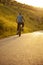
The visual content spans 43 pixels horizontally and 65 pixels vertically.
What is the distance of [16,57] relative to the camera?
10781 mm

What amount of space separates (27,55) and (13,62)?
1.79 metres

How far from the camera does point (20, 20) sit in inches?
877

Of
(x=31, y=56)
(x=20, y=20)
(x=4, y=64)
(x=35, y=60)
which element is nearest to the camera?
(x=4, y=64)

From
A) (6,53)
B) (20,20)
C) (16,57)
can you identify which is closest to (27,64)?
(16,57)

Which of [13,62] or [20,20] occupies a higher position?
[13,62]

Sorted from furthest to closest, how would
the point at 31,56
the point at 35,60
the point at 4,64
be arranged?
the point at 31,56 → the point at 35,60 → the point at 4,64

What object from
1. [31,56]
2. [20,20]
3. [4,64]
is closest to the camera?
[4,64]

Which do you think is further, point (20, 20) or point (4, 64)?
point (20, 20)

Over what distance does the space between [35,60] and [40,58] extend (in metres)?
0.56

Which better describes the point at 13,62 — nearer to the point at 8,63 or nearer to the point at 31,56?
the point at 8,63

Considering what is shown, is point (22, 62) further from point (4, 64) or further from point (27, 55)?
point (27, 55)

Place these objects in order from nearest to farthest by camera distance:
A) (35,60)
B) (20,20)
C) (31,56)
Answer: (35,60) < (31,56) < (20,20)

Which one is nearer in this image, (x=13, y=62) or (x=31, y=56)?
(x=13, y=62)

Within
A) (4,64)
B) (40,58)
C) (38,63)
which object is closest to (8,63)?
(4,64)
